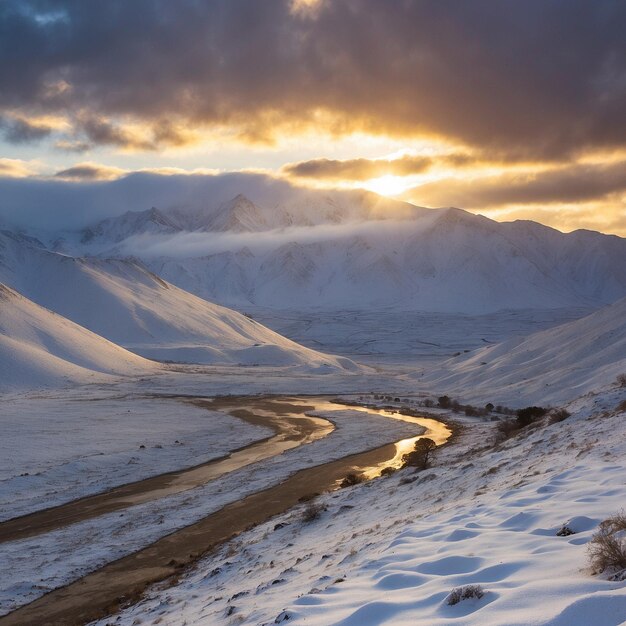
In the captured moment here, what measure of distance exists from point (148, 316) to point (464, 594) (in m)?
149

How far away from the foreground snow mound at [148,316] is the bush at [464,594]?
349 feet

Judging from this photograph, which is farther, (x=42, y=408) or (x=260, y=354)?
(x=260, y=354)

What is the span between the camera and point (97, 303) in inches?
6033

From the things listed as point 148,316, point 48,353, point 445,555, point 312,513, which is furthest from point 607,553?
point 148,316

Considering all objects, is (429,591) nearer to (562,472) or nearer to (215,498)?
(562,472)

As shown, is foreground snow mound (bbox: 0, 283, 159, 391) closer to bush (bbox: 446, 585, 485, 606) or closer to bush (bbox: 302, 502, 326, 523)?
bush (bbox: 302, 502, 326, 523)

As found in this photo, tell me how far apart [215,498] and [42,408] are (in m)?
37.3

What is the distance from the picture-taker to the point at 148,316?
150750 millimetres

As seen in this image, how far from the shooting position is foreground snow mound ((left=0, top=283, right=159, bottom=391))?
80.4m

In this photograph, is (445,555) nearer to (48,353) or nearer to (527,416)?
(527,416)

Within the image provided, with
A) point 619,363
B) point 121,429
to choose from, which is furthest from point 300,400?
A: point 619,363

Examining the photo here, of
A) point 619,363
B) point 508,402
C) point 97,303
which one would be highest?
point 97,303

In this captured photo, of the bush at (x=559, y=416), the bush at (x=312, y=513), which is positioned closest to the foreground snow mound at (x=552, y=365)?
the bush at (x=559, y=416)

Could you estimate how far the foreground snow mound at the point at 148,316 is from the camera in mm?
131625
